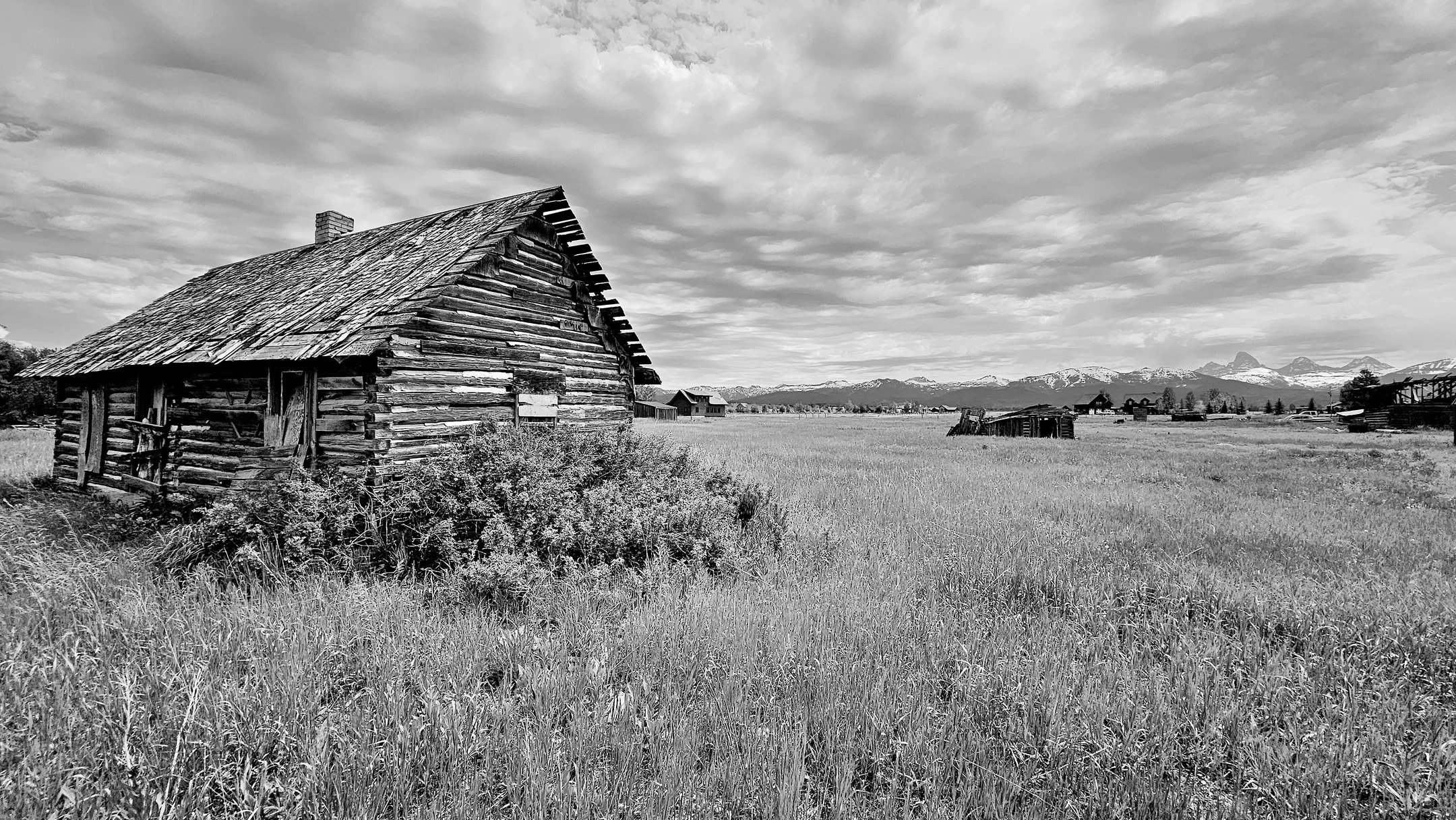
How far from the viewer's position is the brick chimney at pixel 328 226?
59.2ft

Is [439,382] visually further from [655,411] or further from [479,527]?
[655,411]

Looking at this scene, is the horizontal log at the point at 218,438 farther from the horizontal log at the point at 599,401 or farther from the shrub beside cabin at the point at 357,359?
the horizontal log at the point at 599,401

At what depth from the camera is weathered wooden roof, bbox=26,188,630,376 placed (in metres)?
10.6

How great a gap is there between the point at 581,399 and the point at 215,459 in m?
7.82

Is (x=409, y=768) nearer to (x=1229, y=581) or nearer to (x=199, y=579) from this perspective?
(x=199, y=579)

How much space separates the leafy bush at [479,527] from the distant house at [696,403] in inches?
3423

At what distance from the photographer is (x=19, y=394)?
3775 centimetres

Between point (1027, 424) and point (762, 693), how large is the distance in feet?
145

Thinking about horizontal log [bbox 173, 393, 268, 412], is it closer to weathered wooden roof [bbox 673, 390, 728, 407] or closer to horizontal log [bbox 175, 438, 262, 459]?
horizontal log [bbox 175, 438, 262, 459]

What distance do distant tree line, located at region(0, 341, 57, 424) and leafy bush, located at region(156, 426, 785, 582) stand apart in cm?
4670

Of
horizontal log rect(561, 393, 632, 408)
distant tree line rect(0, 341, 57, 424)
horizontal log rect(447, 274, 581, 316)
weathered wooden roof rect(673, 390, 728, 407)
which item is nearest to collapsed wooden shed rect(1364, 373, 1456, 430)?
horizontal log rect(561, 393, 632, 408)

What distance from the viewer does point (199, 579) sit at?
587 cm

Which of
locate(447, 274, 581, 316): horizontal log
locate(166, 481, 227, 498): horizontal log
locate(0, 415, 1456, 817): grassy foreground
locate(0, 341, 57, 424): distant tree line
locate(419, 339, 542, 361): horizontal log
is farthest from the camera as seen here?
locate(0, 341, 57, 424): distant tree line

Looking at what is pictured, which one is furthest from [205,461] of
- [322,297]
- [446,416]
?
[446,416]
